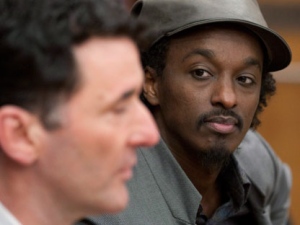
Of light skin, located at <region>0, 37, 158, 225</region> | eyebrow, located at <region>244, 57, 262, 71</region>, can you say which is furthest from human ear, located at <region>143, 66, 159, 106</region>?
light skin, located at <region>0, 37, 158, 225</region>

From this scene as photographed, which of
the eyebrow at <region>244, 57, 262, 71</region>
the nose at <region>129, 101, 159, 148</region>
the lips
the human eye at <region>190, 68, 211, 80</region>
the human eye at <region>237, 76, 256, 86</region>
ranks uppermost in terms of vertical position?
the eyebrow at <region>244, 57, 262, 71</region>

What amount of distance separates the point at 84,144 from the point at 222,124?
837mm

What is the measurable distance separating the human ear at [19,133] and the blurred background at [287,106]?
2635mm

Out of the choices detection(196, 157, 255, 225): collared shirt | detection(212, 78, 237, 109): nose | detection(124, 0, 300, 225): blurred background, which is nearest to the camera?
detection(212, 78, 237, 109): nose

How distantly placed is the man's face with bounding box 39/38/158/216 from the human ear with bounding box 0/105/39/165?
0.02m

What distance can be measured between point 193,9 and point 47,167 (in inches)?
34.3

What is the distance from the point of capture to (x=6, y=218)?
4.02 ft

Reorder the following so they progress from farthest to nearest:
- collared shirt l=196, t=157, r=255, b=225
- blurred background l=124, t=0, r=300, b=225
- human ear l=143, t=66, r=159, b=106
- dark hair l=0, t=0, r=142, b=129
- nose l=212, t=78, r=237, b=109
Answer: blurred background l=124, t=0, r=300, b=225 < collared shirt l=196, t=157, r=255, b=225 < human ear l=143, t=66, r=159, b=106 < nose l=212, t=78, r=237, b=109 < dark hair l=0, t=0, r=142, b=129

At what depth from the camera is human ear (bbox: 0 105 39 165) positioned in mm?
1173

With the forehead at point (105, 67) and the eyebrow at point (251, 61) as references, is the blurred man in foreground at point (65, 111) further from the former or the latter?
the eyebrow at point (251, 61)

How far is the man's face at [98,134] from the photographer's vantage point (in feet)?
3.87

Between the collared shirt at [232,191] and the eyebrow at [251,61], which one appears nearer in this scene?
the eyebrow at [251,61]

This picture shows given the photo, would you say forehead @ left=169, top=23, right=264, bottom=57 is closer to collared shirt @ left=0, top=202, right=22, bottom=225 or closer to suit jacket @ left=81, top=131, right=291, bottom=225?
suit jacket @ left=81, top=131, right=291, bottom=225

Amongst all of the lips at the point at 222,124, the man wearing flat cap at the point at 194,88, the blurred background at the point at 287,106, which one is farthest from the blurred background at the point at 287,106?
the lips at the point at 222,124
